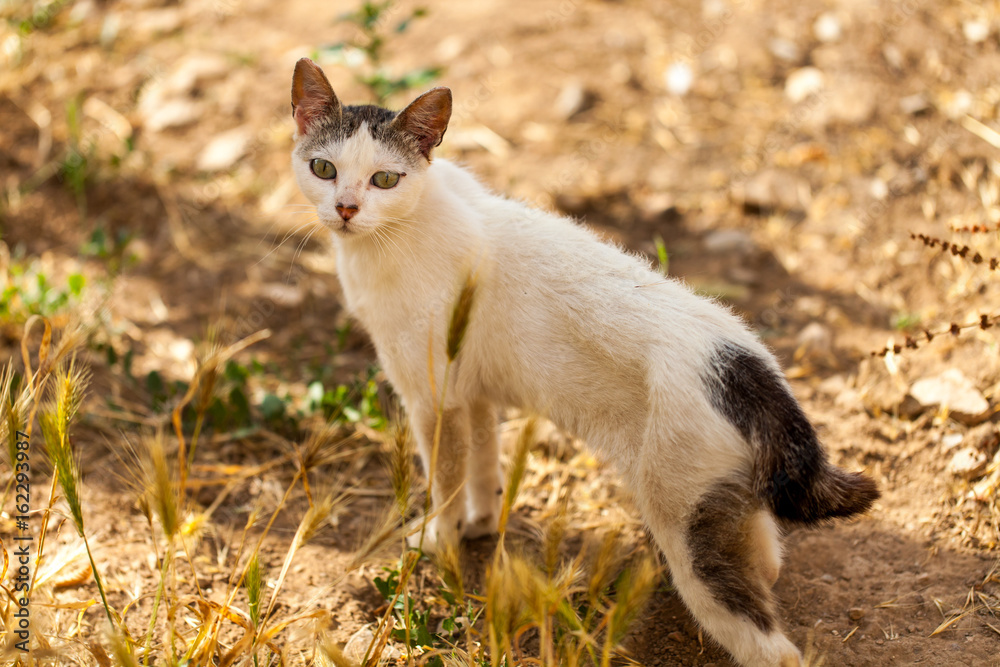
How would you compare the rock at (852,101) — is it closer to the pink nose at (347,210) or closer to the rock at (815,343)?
the rock at (815,343)

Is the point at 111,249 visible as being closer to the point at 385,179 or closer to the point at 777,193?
the point at 385,179

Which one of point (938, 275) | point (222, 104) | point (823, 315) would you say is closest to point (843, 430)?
point (823, 315)

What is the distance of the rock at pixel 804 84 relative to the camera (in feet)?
19.3

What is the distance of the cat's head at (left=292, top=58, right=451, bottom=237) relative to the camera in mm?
2912

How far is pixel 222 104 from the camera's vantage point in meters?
6.60

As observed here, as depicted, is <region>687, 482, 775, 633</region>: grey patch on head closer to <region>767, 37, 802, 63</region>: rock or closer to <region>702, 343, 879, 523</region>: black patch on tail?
<region>702, 343, 879, 523</region>: black patch on tail

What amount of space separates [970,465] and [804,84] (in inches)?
147

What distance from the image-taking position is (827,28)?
626cm

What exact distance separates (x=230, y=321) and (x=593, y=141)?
319 cm

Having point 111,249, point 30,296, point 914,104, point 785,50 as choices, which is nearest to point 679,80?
point 785,50

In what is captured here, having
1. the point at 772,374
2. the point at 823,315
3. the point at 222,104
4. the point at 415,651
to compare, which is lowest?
the point at 415,651

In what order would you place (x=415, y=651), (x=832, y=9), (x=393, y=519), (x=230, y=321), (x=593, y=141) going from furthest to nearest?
(x=832, y=9) < (x=593, y=141) < (x=230, y=321) < (x=415, y=651) < (x=393, y=519)

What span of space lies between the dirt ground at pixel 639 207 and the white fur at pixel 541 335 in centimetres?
58

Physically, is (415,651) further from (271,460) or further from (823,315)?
(823,315)
